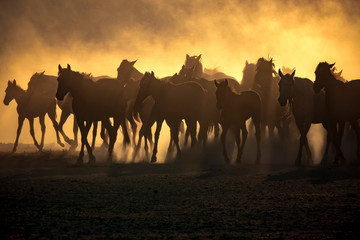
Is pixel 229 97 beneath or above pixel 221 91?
beneath

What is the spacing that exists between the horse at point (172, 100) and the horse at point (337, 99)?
14.9 ft

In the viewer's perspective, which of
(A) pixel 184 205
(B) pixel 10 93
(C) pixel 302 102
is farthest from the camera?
(B) pixel 10 93

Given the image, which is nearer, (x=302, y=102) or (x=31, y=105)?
(x=302, y=102)

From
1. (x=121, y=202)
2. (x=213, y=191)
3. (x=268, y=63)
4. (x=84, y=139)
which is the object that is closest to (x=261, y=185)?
(x=213, y=191)

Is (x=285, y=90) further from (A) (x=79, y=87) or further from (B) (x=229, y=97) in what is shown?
(A) (x=79, y=87)

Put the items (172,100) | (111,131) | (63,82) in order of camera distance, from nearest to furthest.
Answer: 1. (63,82)
2. (172,100)
3. (111,131)

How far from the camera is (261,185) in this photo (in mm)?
10305

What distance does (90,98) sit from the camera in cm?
1769

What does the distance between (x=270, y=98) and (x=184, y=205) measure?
13.5 meters

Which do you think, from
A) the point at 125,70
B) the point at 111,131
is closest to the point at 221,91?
the point at 111,131

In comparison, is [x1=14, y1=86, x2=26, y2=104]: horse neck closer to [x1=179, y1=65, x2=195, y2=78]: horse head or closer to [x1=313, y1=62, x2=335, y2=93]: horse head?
[x1=179, y1=65, x2=195, y2=78]: horse head

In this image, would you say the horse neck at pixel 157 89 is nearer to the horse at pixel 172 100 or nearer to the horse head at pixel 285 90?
the horse at pixel 172 100

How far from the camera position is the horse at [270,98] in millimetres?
20188

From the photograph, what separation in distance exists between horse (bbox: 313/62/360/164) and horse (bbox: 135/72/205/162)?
4.54 meters
